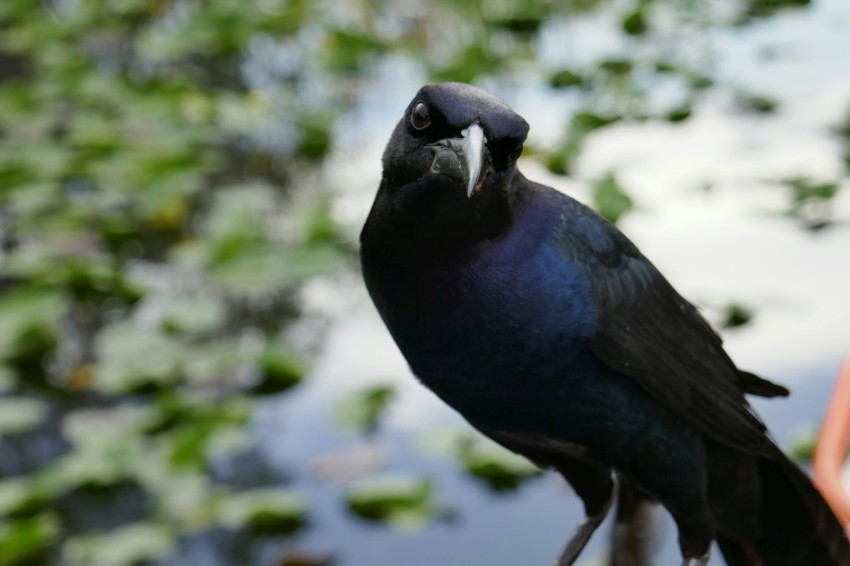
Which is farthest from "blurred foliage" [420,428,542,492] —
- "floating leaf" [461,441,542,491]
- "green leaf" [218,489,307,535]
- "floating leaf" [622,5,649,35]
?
"floating leaf" [622,5,649,35]

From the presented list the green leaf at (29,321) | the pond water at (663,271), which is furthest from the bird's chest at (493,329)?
the green leaf at (29,321)

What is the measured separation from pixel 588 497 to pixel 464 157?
541mm

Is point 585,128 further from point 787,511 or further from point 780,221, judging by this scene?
point 787,511

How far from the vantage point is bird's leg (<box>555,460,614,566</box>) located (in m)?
1.52

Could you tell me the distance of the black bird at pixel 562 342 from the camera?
1234 mm

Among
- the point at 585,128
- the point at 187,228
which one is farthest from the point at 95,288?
the point at 585,128

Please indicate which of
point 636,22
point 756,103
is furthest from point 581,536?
point 636,22

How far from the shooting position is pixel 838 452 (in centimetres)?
217

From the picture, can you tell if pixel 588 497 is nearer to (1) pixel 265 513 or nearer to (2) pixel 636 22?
(1) pixel 265 513

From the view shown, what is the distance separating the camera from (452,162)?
1189 millimetres

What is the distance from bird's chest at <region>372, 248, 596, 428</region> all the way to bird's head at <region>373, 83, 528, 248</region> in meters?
0.05

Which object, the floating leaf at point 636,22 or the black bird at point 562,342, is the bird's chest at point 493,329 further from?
the floating leaf at point 636,22

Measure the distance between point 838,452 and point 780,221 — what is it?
1.32 m

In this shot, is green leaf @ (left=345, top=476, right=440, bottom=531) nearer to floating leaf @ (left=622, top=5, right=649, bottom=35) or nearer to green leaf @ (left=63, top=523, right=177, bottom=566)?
green leaf @ (left=63, top=523, right=177, bottom=566)
